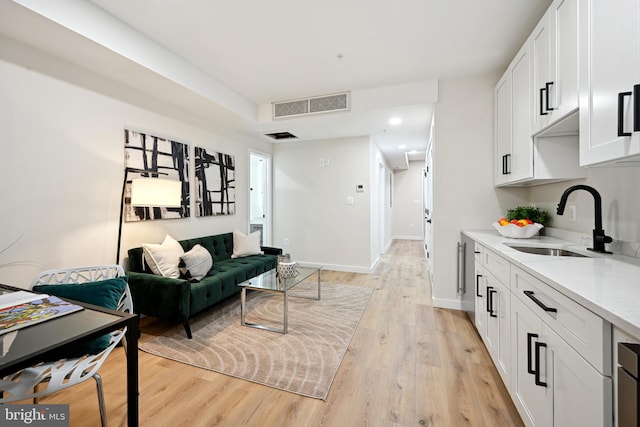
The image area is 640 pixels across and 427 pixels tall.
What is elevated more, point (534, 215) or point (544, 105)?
point (544, 105)

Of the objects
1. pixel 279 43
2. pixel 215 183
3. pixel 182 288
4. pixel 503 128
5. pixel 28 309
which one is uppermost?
pixel 279 43

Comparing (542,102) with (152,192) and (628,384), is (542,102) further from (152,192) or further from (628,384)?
(152,192)

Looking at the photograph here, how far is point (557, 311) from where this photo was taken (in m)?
1.04

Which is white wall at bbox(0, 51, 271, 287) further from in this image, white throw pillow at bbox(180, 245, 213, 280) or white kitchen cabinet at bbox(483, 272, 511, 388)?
white kitchen cabinet at bbox(483, 272, 511, 388)

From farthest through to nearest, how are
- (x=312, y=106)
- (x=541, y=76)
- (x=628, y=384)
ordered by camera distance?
(x=312, y=106), (x=541, y=76), (x=628, y=384)

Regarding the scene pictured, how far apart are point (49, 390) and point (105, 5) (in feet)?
7.89

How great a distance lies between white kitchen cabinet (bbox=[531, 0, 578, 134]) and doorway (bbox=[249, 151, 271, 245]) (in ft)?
13.6

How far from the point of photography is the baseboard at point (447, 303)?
307cm

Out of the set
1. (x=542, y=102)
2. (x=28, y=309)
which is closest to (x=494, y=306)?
(x=542, y=102)

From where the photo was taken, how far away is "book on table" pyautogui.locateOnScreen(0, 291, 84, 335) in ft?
3.24

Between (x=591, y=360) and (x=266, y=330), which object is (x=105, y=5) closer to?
(x=266, y=330)

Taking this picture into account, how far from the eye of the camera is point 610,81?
1.13 meters

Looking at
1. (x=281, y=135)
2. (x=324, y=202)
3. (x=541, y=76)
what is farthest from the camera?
(x=324, y=202)

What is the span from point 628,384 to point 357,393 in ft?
4.43
